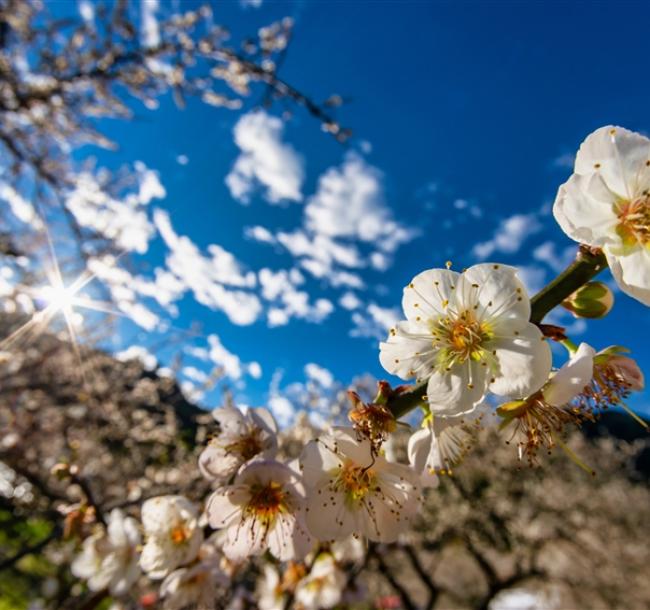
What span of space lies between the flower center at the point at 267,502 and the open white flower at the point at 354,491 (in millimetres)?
120

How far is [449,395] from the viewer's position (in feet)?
2.80

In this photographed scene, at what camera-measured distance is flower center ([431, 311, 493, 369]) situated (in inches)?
37.8

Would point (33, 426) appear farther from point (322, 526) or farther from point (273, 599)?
point (322, 526)

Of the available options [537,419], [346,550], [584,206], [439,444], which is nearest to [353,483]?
[439,444]

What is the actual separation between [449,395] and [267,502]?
1.94 feet

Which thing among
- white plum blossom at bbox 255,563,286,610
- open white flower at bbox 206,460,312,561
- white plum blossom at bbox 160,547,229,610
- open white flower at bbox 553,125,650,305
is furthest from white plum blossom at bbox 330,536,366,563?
open white flower at bbox 553,125,650,305

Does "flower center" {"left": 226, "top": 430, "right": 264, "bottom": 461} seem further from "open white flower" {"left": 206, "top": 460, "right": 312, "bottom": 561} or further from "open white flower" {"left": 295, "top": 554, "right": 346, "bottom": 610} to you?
"open white flower" {"left": 295, "top": 554, "right": 346, "bottom": 610}

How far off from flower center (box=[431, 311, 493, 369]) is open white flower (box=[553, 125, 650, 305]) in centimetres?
28

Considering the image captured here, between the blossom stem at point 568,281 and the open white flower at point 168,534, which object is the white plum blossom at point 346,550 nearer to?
the open white flower at point 168,534

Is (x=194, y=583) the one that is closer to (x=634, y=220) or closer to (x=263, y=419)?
(x=263, y=419)

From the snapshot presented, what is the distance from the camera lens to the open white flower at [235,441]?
120 cm

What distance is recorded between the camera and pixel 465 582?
13.5 meters

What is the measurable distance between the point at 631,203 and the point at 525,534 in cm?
1115

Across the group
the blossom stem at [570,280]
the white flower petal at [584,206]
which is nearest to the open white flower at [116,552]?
the blossom stem at [570,280]
